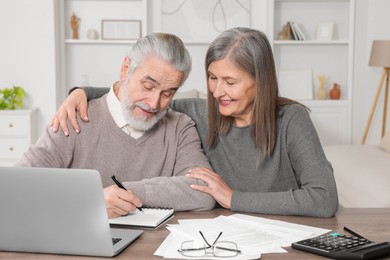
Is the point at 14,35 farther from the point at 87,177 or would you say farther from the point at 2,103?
the point at 87,177

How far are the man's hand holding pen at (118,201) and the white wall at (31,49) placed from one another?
12.7 ft

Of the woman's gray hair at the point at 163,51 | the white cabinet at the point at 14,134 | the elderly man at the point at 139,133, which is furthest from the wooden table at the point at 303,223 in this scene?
the white cabinet at the point at 14,134

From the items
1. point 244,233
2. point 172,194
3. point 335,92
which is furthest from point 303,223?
point 335,92

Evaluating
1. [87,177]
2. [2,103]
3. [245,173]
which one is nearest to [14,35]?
[2,103]

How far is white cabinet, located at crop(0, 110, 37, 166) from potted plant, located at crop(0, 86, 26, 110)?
0.40 feet

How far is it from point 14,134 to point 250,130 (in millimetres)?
3423

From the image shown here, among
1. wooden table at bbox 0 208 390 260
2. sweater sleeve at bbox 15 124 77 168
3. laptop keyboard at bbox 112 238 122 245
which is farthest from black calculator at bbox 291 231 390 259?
sweater sleeve at bbox 15 124 77 168

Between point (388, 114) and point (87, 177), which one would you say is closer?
point (87, 177)

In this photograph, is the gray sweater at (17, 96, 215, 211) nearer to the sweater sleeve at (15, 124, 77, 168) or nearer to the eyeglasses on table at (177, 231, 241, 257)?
the sweater sleeve at (15, 124, 77, 168)

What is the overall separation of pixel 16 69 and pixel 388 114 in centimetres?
337

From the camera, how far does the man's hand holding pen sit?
1.80m

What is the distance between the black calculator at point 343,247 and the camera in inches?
58.1

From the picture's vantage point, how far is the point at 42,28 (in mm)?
5500

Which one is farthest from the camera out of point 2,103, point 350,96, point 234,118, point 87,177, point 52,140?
point 350,96
